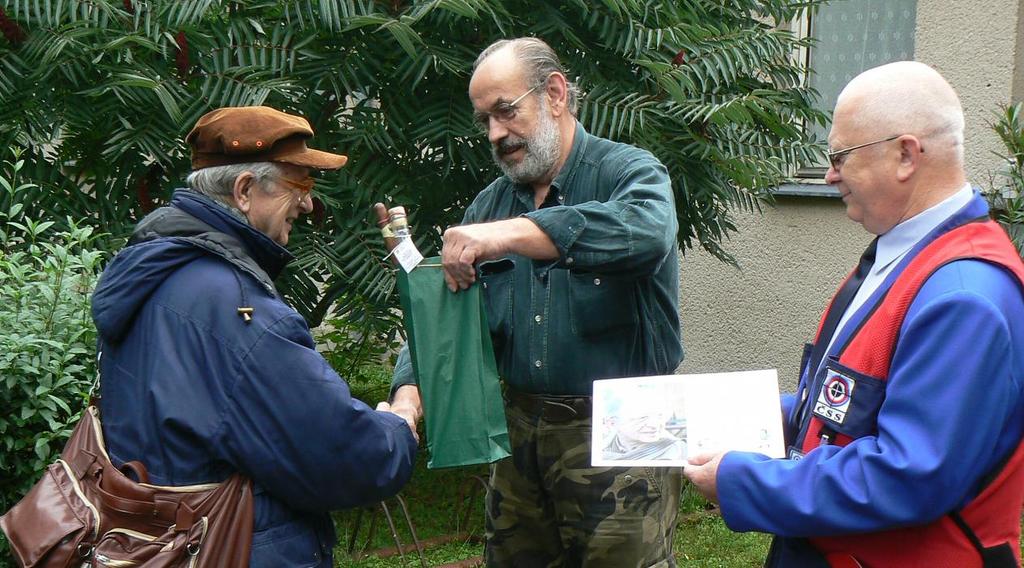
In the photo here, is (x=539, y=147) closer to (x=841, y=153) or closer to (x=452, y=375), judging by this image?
(x=452, y=375)

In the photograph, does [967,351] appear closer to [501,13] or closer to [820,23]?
[501,13]

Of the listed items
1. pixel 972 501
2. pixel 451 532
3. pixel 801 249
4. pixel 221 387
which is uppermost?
pixel 221 387

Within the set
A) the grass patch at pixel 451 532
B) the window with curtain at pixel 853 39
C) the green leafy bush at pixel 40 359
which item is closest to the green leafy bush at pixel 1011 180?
the window with curtain at pixel 853 39

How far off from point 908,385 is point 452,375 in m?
1.38

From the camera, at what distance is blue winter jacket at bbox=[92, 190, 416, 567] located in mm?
2434

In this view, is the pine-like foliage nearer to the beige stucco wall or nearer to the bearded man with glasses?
the bearded man with glasses

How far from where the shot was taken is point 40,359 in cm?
330

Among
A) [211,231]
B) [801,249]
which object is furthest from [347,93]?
[801,249]

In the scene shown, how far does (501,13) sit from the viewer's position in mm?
4410

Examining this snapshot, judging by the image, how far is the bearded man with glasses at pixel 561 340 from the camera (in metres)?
3.21

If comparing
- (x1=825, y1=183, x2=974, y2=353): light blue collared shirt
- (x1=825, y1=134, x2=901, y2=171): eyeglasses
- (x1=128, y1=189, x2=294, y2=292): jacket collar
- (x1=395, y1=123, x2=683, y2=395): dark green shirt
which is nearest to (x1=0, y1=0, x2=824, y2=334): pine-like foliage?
(x1=395, y1=123, x2=683, y2=395): dark green shirt

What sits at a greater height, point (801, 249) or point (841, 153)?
point (841, 153)

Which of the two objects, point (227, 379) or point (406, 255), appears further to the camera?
point (406, 255)

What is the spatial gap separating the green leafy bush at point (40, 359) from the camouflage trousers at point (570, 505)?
4.69ft
